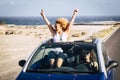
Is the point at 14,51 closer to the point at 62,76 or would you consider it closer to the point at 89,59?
the point at 89,59

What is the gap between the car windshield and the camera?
6918 mm

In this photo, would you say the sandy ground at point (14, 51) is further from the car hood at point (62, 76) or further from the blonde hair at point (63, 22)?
the car hood at point (62, 76)

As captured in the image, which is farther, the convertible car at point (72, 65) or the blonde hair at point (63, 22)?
the blonde hair at point (63, 22)

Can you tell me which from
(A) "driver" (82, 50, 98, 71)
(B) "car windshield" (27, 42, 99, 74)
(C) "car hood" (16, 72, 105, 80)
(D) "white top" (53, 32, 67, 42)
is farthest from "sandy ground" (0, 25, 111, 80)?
(C) "car hood" (16, 72, 105, 80)

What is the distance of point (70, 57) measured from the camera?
746 centimetres

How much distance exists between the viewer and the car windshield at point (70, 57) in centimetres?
692

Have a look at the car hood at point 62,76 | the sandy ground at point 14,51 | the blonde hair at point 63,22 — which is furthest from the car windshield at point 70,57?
the sandy ground at point 14,51

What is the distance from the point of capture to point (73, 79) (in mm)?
6270

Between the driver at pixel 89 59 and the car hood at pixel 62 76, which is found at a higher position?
the driver at pixel 89 59

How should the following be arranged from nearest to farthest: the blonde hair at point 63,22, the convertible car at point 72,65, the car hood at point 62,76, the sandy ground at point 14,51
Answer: the car hood at point 62,76
the convertible car at point 72,65
the blonde hair at point 63,22
the sandy ground at point 14,51

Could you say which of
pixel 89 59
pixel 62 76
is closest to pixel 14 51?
pixel 89 59

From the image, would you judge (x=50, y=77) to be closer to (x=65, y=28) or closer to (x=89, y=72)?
(x=89, y=72)

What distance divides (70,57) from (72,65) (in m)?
0.35

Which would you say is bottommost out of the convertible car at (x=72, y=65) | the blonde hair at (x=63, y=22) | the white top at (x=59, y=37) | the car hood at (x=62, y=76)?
the car hood at (x=62, y=76)
